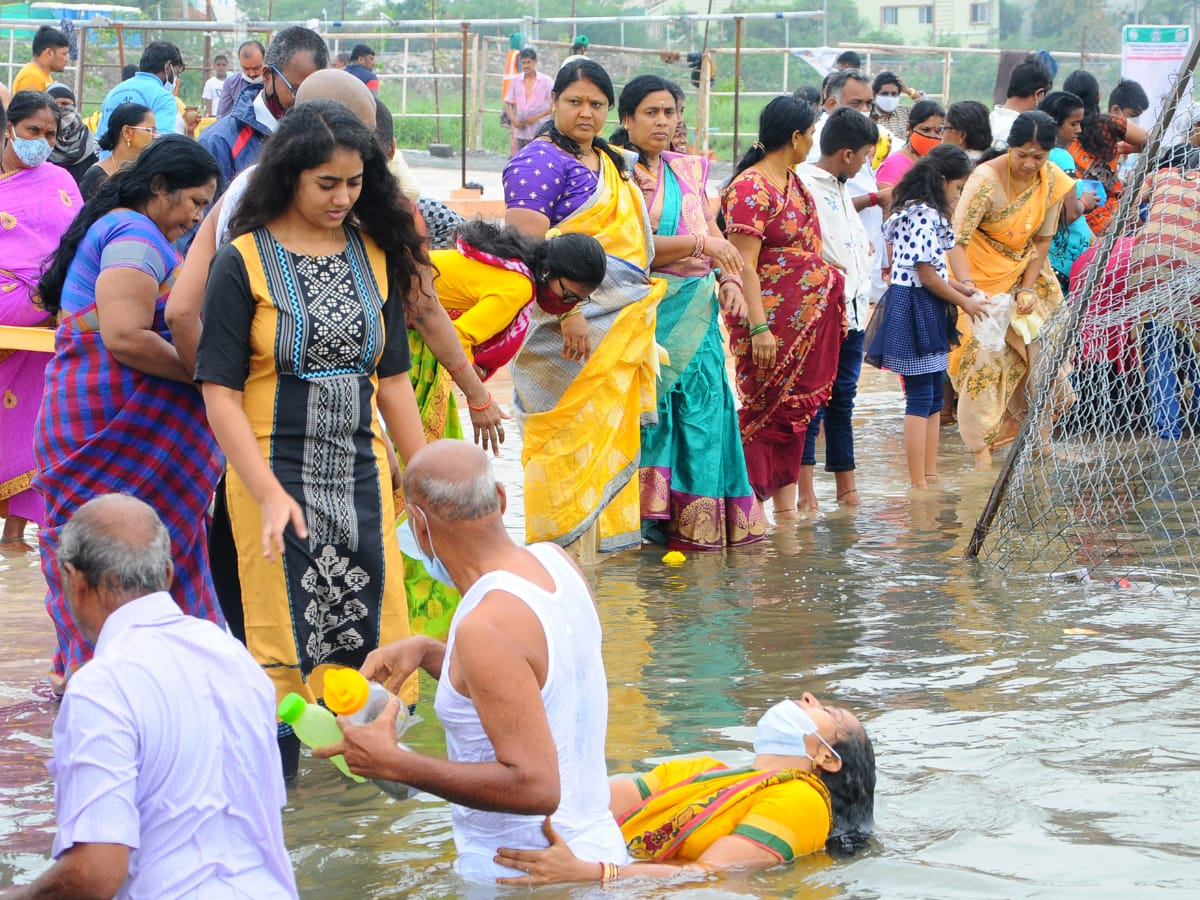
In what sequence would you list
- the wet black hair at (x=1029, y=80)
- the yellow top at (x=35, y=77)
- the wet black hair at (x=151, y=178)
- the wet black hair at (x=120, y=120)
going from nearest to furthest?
1. the wet black hair at (x=151, y=178)
2. the wet black hair at (x=120, y=120)
3. the wet black hair at (x=1029, y=80)
4. the yellow top at (x=35, y=77)

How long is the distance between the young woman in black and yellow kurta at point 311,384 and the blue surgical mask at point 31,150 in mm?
3575

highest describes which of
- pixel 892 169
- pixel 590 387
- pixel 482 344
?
pixel 892 169

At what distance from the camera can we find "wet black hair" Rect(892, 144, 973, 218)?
338 inches

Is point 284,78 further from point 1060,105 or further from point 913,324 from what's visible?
point 1060,105

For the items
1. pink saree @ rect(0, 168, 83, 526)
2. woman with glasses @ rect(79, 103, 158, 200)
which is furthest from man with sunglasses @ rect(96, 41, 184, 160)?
pink saree @ rect(0, 168, 83, 526)

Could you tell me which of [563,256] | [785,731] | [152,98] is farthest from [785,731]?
[152,98]

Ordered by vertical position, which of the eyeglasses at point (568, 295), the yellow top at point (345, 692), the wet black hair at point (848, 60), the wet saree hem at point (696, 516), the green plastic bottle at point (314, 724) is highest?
the wet black hair at point (848, 60)

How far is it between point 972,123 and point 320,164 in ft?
22.6

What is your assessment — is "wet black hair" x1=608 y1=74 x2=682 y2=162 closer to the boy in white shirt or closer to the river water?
the boy in white shirt

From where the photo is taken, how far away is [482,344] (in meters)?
5.72

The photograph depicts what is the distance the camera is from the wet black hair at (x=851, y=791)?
3.90 meters

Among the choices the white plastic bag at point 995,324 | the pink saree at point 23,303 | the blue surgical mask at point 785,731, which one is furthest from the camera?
the white plastic bag at point 995,324

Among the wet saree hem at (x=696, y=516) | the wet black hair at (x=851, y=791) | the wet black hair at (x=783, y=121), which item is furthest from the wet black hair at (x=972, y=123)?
the wet black hair at (x=851, y=791)

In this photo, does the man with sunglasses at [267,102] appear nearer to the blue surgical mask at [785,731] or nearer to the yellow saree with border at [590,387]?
the yellow saree with border at [590,387]
